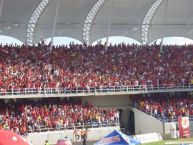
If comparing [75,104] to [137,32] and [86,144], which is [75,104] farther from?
[137,32]

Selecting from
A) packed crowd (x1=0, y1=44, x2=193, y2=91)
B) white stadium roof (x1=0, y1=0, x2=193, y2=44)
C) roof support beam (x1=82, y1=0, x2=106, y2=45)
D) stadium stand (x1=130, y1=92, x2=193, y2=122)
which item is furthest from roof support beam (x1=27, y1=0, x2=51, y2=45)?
stadium stand (x1=130, y1=92, x2=193, y2=122)

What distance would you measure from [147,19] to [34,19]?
12287 mm

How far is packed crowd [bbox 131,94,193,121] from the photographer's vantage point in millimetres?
34034

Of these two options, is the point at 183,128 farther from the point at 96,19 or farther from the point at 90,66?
the point at 96,19

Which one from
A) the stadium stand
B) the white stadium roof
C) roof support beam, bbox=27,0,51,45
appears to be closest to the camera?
the stadium stand

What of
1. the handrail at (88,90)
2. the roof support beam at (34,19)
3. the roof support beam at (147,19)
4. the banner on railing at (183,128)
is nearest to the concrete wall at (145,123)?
the handrail at (88,90)

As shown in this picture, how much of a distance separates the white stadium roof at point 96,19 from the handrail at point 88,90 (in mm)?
8316

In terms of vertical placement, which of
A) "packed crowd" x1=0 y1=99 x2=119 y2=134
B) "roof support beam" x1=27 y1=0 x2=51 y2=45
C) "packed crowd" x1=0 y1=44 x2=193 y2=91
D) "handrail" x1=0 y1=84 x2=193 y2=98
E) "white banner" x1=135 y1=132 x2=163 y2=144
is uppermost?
"roof support beam" x1=27 y1=0 x2=51 y2=45

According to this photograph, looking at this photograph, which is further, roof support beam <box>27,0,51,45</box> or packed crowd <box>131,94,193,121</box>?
roof support beam <box>27,0,51,45</box>

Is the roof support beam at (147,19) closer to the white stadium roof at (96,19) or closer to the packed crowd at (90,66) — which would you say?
the white stadium roof at (96,19)

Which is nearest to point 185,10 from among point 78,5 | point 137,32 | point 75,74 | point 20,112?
point 137,32

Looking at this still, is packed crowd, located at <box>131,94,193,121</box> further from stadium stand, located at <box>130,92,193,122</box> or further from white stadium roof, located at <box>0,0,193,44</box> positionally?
white stadium roof, located at <box>0,0,193,44</box>

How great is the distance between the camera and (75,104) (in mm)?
34312

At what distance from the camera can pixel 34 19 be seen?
4191 cm
